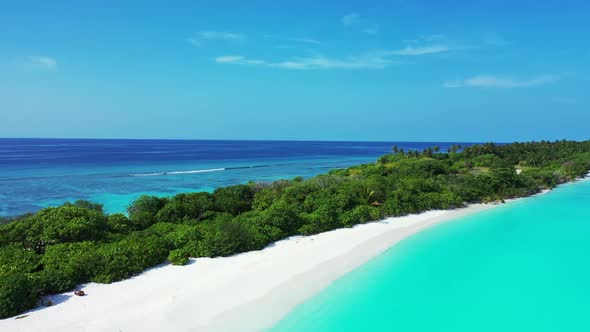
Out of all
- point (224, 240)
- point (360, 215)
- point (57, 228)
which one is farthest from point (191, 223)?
point (360, 215)

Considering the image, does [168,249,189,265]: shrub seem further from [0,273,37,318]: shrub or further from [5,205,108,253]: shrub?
[0,273,37,318]: shrub

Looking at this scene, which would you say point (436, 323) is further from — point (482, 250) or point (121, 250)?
point (121, 250)

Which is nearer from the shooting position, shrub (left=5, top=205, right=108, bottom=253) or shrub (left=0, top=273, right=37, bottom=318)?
shrub (left=0, top=273, right=37, bottom=318)

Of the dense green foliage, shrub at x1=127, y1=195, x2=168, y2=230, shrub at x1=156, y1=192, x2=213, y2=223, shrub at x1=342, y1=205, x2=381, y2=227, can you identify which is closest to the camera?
the dense green foliage

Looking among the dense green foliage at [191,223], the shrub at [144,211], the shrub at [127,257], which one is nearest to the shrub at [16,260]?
the dense green foliage at [191,223]

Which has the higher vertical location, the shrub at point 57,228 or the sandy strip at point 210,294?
the shrub at point 57,228

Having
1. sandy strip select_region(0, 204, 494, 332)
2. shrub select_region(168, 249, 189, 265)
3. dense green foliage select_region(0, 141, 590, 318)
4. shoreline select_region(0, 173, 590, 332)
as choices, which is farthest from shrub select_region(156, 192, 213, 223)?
sandy strip select_region(0, 204, 494, 332)

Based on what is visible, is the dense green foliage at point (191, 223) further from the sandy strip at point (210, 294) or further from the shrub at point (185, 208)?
the sandy strip at point (210, 294)
